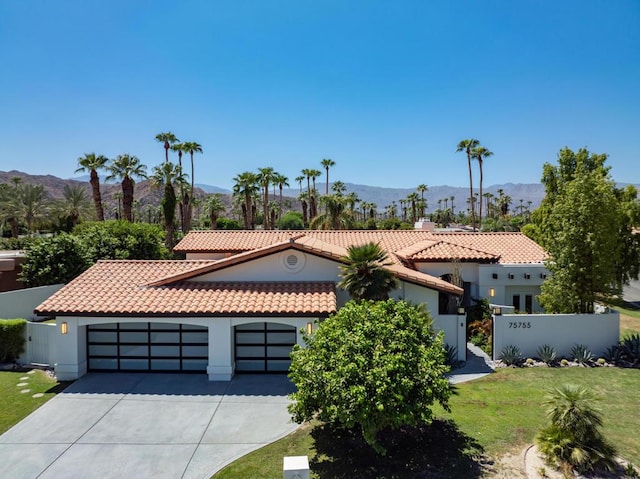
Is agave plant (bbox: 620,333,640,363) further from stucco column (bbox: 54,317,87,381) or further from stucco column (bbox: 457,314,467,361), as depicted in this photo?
stucco column (bbox: 54,317,87,381)

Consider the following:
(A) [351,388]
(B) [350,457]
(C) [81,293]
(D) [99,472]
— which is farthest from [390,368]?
(C) [81,293]

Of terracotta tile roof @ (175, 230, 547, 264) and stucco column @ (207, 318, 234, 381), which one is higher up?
terracotta tile roof @ (175, 230, 547, 264)

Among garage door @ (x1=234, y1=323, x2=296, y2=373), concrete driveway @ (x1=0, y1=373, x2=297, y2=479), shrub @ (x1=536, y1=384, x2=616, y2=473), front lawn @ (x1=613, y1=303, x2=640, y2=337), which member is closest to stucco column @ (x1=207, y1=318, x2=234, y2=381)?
concrete driveway @ (x1=0, y1=373, x2=297, y2=479)

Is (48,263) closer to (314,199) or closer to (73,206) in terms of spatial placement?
(73,206)

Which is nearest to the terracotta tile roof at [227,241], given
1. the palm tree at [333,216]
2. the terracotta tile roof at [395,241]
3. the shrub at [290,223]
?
the terracotta tile roof at [395,241]

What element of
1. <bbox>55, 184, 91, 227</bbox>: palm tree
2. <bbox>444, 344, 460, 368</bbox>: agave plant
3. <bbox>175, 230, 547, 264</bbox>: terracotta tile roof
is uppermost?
<bbox>55, 184, 91, 227</bbox>: palm tree

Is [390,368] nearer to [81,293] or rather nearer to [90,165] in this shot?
[81,293]

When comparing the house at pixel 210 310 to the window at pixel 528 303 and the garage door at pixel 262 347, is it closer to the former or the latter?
the garage door at pixel 262 347
